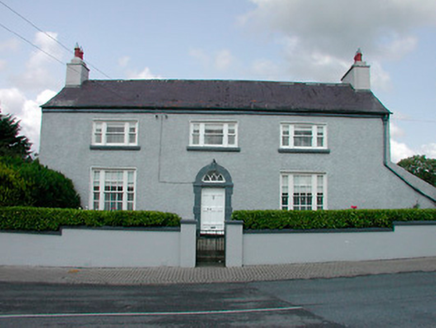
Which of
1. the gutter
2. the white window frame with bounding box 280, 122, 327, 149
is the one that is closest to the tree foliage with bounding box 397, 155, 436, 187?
the gutter

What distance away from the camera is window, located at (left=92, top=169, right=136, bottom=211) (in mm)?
15375

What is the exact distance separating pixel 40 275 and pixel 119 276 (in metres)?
2.31

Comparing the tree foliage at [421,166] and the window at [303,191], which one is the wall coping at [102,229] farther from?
the tree foliage at [421,166]

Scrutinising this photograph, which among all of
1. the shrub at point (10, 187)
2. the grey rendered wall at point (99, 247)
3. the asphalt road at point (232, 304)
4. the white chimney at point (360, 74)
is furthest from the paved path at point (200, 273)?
the white chimney at point (360, 74)

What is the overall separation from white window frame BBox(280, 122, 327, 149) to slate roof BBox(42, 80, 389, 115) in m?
0.65

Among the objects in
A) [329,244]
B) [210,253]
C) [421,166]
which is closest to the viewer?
[329,244]

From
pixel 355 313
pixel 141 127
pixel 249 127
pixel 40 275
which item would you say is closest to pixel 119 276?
pixel 40 275

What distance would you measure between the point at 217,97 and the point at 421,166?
5718 cm

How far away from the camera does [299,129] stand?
1581cm

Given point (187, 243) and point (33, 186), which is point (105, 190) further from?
point (187, 243)

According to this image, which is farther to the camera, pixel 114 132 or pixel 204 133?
pixel 114 132

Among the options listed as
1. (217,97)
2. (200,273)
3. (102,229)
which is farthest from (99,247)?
(217,97)

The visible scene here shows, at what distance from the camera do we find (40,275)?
389 inches

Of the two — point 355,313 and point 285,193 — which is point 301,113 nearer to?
point 285,193
